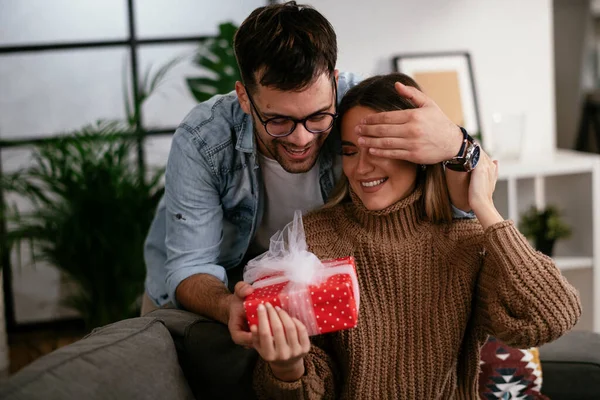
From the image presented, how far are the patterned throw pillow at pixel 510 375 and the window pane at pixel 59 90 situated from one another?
2.45m

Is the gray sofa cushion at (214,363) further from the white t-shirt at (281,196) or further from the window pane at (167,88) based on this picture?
the window pane at (167,88)

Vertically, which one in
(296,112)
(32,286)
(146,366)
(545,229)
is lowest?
(32,286)

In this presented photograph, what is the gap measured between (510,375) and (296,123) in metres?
0.86

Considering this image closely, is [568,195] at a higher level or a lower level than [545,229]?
higher

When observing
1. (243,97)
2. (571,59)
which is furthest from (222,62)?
(571,59)

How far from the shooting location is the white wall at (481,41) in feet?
10.8

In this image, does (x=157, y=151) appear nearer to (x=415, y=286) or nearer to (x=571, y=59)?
(x=415, y=286)

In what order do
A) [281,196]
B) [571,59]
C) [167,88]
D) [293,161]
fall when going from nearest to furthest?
1. [293,161]
2. [281,196]
3. [167,88]
4. [571,59]

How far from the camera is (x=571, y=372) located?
1915mm

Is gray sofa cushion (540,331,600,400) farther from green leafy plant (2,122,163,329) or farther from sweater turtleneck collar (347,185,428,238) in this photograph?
green leafy plant (2,122,163,329)

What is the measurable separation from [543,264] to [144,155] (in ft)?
8.47

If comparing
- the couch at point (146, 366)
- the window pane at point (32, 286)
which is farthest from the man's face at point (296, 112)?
the window pane at point (32, 286)

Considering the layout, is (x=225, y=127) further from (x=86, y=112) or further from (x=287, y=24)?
(x=86, y=112)

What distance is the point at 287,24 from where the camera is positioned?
5.38ft
